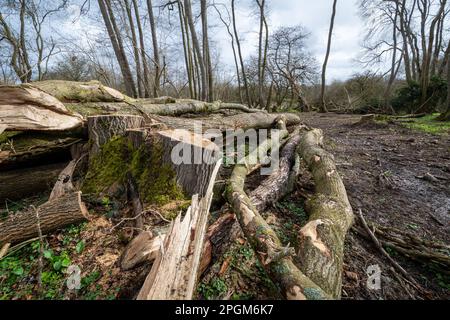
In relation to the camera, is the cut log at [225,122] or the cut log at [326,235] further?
the cut log at [225,122]

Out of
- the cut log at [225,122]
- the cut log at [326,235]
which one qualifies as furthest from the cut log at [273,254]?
the cut log at [225,122]

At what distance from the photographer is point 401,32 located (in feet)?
43.5

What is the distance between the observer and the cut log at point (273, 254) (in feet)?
3.55

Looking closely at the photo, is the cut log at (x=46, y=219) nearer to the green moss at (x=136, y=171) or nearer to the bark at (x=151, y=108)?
the green moss at (x=136, y=171)

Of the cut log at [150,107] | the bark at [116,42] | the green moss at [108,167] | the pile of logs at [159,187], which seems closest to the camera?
the pile of logs at [159,187]

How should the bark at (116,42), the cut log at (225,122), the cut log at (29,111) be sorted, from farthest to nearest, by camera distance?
the bark at (116,42), the cut log at (225,122), the cut log at (29,111)

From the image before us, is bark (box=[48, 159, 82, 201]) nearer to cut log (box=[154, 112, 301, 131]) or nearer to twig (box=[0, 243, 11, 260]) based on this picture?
twig (box=[0, 243, 11, 260])

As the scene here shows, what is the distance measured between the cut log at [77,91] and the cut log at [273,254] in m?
3.38

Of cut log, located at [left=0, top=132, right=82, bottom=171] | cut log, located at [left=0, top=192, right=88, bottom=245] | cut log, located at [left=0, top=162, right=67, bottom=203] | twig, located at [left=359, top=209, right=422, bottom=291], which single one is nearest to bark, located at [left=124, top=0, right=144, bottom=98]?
cut log, located at [left=0, top=132, right=82, bottom=171]

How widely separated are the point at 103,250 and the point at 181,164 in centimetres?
105

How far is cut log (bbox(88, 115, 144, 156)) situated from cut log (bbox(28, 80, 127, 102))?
4.46ft
